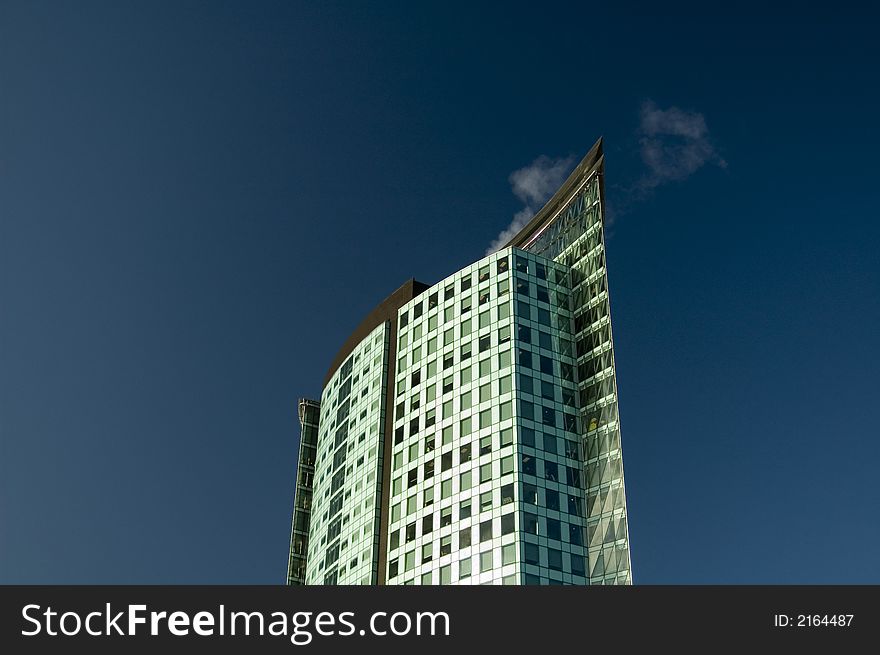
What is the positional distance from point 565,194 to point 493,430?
31.0 metres

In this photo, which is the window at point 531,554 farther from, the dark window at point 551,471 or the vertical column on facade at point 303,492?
the vertical column on facade at point 303,492

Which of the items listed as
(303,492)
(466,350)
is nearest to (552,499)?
(466,350)

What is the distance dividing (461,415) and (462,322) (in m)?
11.3

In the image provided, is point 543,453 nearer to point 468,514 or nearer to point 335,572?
point 468,514

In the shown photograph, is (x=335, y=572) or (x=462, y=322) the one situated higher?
(x=462, y=322)

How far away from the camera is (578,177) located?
4225 inches

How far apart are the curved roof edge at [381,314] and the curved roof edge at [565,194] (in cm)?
1261

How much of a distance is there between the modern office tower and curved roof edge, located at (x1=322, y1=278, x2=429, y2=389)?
42cm

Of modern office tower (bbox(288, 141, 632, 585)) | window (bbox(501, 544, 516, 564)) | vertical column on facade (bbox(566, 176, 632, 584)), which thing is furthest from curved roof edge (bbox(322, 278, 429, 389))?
window (bbox(501, 544, 516, 564))

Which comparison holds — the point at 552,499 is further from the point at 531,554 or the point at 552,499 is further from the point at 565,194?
the point at 565,194

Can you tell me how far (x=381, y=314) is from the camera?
391ft

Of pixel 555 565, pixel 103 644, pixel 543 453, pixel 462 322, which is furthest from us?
pixel 462 322

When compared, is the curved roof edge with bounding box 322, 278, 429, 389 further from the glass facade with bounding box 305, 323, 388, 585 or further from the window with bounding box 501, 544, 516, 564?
the window with bounding box 501, 544, 516, 564

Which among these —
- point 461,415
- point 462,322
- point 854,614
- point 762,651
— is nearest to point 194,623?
point 762,651
